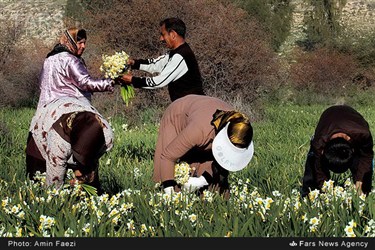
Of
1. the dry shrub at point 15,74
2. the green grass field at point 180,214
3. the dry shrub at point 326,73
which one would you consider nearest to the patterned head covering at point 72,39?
the green grass field at point 180,214

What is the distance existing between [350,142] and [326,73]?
21.8m

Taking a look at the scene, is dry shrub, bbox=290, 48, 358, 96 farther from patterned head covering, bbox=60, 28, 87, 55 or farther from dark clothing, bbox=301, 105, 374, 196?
patterned head covering, bbox=60, 28, 87, 55

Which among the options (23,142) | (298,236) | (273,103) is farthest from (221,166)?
(273,103)

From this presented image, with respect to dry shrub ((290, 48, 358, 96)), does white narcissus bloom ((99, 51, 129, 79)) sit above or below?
above

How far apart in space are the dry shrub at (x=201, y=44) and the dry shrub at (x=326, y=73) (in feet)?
29.8

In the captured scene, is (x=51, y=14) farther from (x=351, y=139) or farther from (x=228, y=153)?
(x=228, y=153)

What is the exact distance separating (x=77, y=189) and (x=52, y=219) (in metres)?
0.89

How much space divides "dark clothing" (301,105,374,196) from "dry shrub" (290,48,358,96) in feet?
63.0

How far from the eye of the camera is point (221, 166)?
4957mm

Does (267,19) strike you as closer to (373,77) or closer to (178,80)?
(373,77)

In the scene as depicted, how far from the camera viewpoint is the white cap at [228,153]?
15.2 ft

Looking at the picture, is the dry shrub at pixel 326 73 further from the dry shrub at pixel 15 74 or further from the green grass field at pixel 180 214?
the green grass field at pixel 180 214

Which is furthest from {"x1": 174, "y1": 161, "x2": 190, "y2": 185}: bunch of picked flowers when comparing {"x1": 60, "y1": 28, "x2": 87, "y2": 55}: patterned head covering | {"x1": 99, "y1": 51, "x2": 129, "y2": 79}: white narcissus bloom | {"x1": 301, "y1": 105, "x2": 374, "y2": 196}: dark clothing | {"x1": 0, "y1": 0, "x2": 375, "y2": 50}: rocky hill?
{"x1": 0, "y1": 0, "x2": 375, "y2": 50}: rocky hill

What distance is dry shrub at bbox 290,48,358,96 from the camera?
1012 inches
